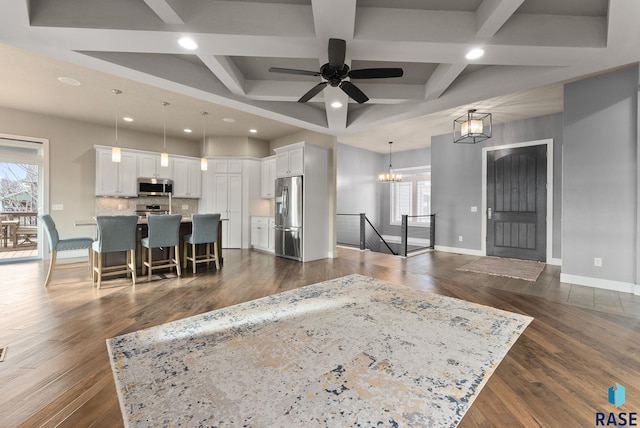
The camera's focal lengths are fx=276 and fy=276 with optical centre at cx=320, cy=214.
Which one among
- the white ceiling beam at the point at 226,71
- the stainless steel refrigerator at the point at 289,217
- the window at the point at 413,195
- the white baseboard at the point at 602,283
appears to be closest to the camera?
the white ceiling beam at the point at 226,71

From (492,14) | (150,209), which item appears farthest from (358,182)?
(492,14)

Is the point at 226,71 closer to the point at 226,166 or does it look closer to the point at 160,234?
the point at 160,234

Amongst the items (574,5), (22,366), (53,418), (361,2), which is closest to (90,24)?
(361,2)

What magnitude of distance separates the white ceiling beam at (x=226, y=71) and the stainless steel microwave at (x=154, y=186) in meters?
3.96

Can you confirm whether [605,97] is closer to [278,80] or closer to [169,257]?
[278,80]

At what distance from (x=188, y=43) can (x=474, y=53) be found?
3018 mm

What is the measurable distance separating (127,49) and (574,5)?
4.48m

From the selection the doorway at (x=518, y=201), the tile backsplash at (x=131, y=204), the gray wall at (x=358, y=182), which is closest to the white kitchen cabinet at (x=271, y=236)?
the gray wall at (x=358, y=182)

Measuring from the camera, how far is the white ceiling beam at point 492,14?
2.32 meters

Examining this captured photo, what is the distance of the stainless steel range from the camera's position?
22.7 feet

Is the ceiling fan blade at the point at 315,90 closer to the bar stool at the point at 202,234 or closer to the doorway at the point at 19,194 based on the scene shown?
the bar stool at the point at 202,234

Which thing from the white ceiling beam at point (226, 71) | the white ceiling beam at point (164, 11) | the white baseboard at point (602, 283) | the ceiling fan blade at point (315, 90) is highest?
the white ceiling beam at point (226, 71)

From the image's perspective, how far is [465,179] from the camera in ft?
22.4

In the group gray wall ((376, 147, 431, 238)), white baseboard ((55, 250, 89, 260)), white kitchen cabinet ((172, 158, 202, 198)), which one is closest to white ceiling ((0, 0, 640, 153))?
white kitchen cabinet ((172, 158, 202, 198))
